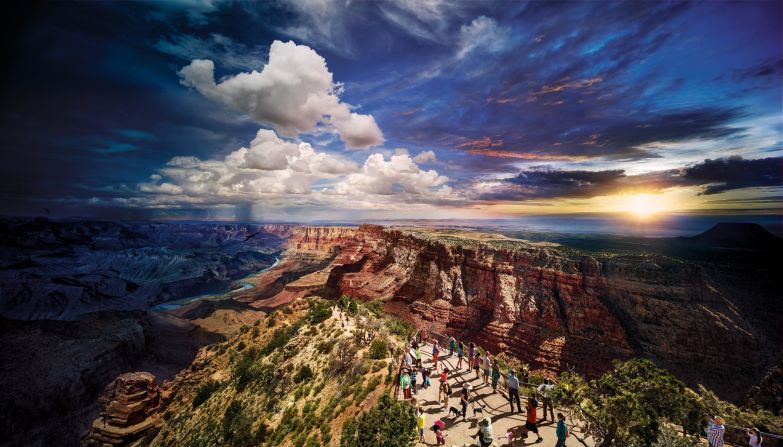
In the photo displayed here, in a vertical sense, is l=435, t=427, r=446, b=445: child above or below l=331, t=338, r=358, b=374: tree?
above

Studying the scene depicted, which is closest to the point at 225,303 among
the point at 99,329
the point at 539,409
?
the point at 99,329

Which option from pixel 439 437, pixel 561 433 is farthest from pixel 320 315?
pixel 561 433

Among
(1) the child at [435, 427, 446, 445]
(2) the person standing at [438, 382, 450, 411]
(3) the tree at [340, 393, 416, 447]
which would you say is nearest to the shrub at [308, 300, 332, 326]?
(3) the tree at [340, 393, 416, 447]

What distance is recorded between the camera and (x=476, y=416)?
14.5 m

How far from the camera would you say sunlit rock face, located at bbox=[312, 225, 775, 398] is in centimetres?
3494

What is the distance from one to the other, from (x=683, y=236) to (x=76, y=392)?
127298 millimetres

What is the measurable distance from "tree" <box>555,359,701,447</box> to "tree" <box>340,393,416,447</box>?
7.29m

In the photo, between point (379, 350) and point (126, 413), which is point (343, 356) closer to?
point (379, 350)

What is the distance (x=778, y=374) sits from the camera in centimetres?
2303

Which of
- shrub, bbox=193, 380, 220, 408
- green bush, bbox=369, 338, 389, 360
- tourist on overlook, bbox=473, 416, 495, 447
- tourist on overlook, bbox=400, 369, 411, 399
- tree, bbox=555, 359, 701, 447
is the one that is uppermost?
tree, bbox=555, 359, 701, 447

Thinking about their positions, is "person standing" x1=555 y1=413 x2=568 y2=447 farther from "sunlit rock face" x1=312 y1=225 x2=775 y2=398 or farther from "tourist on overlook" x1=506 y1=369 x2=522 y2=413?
"sunlit rock face" x1=312 y1=225 x2=775 y2=398

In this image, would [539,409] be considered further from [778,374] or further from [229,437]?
[778,374]

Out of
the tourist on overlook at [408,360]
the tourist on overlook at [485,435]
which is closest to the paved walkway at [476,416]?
the tourist on overlook at [408,360]

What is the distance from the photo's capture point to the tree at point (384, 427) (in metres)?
12.1
